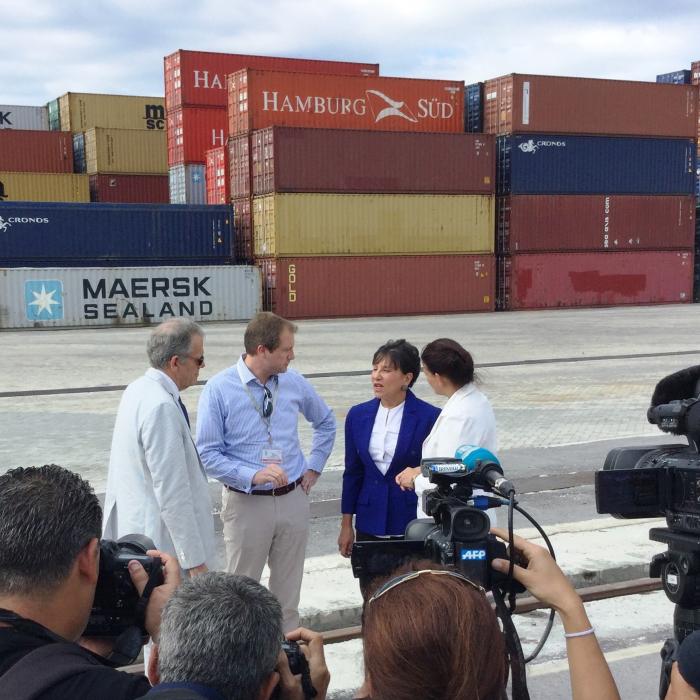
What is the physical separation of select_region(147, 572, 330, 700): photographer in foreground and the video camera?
49cm

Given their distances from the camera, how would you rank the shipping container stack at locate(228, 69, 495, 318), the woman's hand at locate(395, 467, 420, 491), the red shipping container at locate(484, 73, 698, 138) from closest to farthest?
the woman's hand at locate(395, 467, 420, 491) → the shipping container stack at locate(228, 69, 495, 318) → the red shipping container at locate(484, 73, 698, 138)

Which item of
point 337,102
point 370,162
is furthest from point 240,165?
point 370,162

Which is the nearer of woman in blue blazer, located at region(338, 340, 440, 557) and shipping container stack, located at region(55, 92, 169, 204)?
woman in blue blazer, located at region(338, 340, 440, 557)

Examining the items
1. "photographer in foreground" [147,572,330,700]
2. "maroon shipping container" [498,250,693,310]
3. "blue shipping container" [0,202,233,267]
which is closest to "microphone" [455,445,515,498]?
"photographer in foreground" [147,572,330,700]

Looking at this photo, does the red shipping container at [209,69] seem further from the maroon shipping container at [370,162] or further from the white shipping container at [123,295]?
the white shipping container at [123,295]

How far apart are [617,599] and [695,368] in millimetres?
3626

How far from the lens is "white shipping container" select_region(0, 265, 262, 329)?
1278 inches

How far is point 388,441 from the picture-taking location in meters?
4.56

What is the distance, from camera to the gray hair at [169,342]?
386 cm

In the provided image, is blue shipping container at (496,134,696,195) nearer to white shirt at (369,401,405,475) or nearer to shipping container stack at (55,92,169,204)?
shipping container stack at (55,92,169,204)

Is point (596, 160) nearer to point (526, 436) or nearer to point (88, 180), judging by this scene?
point (88, 180)

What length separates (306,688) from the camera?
1963 millimetres

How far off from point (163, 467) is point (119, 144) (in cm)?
4104

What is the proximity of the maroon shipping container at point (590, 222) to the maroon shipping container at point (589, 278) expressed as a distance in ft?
1.61
